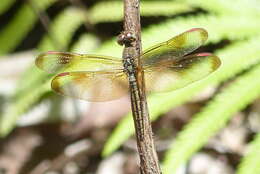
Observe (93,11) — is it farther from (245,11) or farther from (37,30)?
(245,11)

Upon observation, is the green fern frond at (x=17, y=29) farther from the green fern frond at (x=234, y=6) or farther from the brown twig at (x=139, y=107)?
the brown twig at (x=139, y=107)

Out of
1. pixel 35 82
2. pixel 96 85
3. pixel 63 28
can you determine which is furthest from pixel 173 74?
pixel 63 28

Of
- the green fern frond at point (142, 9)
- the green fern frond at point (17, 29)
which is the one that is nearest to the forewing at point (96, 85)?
the green fern frond at point (142, 9)

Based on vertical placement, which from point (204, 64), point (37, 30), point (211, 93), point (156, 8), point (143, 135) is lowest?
point (143, 135)

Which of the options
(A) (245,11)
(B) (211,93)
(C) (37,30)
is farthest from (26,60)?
(A) (245,11)

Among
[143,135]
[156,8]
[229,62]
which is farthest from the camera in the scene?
[156,8]

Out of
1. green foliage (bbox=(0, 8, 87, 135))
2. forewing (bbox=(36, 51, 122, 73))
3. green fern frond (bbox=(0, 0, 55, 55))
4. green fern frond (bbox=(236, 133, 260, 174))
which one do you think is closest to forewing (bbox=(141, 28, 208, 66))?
forewing (bbox=(36, 51, 122, 73))
